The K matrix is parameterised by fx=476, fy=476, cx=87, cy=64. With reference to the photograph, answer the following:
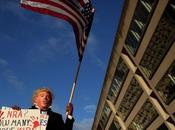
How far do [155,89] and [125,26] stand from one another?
475cm

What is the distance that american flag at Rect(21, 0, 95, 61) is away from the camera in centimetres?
1217

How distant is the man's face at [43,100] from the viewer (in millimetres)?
8602

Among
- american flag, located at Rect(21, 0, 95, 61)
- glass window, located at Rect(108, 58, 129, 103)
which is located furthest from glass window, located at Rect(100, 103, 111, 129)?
american flag, located at Rect(21, 0, 95, 61)

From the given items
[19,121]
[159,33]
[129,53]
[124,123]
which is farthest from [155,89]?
[19,121]

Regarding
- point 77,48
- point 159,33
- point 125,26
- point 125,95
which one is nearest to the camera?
point 77,48

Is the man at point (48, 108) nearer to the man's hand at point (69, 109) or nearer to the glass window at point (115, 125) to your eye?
the man's hand at point (69, 109)

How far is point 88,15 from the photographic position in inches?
506

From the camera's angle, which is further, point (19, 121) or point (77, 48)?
point (77, 48)

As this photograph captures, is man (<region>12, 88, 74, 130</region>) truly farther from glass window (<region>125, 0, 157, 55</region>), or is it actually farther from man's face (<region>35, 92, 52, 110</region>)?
glass window (<region>125, 0, 157, 55</region>)

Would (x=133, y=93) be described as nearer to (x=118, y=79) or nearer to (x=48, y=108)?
(x=118, y=79)

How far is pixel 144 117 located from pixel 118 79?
3.59m

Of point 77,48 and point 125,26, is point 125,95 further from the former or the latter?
point 77,48

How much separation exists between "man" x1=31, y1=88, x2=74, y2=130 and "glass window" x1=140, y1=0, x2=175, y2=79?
1645 cm

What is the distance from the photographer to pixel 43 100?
861 cm
